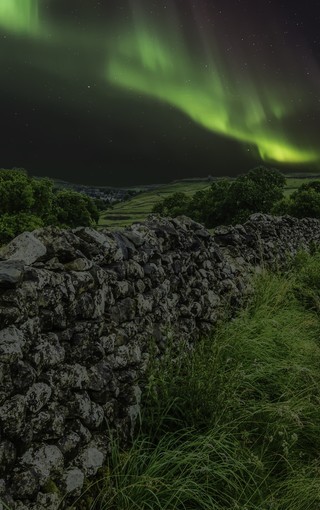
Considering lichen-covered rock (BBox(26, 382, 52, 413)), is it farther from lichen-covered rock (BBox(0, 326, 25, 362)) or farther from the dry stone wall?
lichen-covered rock (BBox(0, 326, 25, 362))

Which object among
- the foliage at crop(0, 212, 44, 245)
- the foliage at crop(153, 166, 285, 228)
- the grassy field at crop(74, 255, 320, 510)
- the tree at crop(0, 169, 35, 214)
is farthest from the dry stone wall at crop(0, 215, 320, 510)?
the foliage at crop(153, 166, 285, 228)

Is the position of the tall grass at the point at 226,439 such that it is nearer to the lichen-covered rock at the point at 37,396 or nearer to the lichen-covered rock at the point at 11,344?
the lichen-covered rock at the point at 37,396

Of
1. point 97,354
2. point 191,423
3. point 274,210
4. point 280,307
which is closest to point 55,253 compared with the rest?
point 97,354

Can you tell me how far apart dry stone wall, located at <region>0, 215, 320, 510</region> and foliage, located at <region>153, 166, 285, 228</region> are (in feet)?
223

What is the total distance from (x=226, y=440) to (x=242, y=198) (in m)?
79.9

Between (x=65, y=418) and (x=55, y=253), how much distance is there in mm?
1377

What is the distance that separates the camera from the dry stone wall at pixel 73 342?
3.20m

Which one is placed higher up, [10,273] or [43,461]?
[10,273]

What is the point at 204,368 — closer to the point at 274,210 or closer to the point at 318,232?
the point at 318,232

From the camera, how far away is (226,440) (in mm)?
4094

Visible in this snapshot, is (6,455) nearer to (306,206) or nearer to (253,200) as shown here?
(306,206)

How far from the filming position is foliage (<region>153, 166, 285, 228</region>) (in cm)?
8181

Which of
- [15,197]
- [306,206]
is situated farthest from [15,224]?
[306,206]

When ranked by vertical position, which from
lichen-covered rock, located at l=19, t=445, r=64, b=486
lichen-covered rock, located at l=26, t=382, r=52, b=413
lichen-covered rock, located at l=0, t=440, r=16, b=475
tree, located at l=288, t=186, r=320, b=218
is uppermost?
lichen-covered rock, located at l=26, t=382, r=52, b=413
